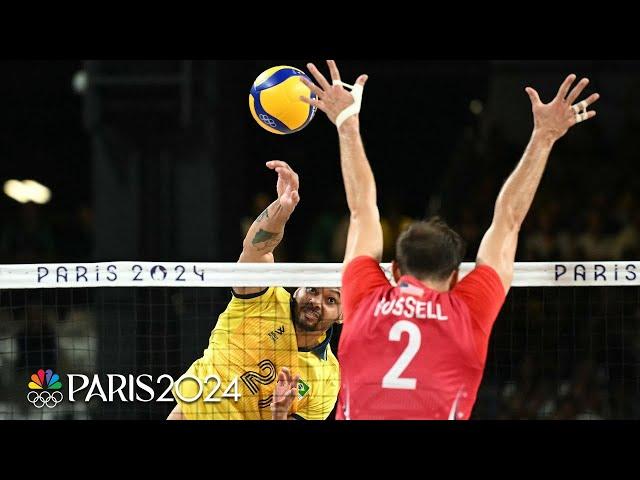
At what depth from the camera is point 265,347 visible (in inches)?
305

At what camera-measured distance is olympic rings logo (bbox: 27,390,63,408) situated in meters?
9.59

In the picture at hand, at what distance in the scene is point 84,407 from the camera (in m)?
→ 9.98

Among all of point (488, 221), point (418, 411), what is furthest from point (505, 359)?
point (418, 411)

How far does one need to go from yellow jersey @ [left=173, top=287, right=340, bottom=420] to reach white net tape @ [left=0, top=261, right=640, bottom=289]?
1.37 feet

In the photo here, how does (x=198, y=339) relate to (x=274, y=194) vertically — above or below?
below

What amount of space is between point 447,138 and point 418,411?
38.2 ft

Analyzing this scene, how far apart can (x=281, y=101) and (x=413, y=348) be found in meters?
3.17

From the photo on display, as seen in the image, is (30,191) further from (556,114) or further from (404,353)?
(404,353)

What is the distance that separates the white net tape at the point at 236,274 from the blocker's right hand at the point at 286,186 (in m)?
0.51

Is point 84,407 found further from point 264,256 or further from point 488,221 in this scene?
point 488,221

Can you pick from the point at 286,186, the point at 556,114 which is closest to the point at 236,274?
the point at 286,186

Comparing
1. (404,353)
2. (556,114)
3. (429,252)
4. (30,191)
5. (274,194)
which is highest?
(30,191)

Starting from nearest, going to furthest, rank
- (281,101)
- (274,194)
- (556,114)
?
1. (556,114)
2. (281,101)
3. (274,194)

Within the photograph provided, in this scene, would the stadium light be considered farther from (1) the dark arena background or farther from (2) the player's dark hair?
(2) the player's dark hair
